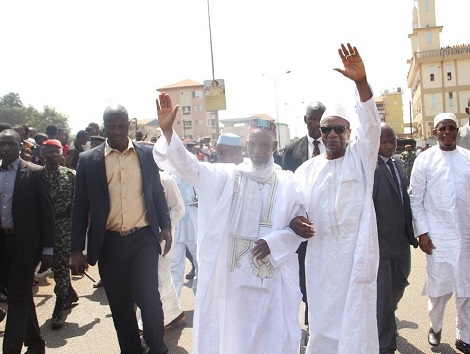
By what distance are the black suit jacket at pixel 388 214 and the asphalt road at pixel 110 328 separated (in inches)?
38.7

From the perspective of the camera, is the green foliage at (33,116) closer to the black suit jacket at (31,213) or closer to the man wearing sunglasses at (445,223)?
the black suit jacket at (31,213)

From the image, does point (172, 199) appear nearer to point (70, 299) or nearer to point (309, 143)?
point (309, 143)

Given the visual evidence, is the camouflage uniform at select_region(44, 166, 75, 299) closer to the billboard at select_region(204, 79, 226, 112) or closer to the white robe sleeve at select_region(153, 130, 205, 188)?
the white robe sleeve at select_region(153, 130, 205, 188)

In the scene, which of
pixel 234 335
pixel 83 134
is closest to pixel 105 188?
pixel 234 335

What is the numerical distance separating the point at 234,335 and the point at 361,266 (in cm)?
104

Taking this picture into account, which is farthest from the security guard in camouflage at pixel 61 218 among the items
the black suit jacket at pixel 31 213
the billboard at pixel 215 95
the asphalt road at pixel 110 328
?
the billboard at pixel 215 95

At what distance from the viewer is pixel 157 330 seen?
4.29m

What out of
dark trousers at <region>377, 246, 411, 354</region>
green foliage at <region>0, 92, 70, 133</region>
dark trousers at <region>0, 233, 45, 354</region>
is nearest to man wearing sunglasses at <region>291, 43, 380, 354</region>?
dark trousers at <region>377, 246, 411, 354</region>

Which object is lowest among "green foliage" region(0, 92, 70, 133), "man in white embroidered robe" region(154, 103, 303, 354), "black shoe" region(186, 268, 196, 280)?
"black shoe" region(186, 268, 196, 280)

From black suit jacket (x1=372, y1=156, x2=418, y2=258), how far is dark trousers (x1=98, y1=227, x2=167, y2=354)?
1933mm

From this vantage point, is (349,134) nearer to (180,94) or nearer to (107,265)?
(107,265)

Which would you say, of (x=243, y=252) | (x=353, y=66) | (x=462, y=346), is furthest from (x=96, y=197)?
(x=462, y=346)

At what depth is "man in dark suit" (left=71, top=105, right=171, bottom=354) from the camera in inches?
165

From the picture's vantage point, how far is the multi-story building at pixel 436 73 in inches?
2564
